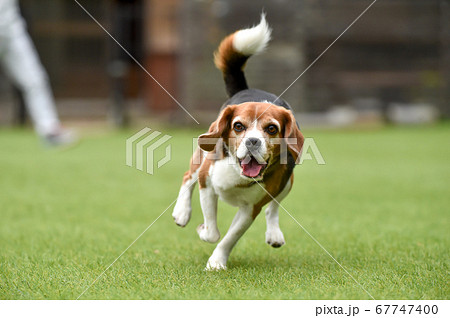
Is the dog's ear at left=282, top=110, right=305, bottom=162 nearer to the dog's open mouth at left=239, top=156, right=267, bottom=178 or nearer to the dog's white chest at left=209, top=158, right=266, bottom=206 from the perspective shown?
the dog's open mouth at left=239, top=156, right=267, bottom=178

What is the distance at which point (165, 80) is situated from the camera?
16.4 meters

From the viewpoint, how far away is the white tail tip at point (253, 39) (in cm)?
365

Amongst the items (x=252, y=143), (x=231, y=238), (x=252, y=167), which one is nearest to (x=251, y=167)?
(x=252, y=167)

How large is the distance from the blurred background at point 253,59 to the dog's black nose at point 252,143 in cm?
1099

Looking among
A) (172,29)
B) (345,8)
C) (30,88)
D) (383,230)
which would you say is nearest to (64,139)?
(30,88)

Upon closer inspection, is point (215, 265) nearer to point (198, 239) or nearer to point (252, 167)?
point (252, 167)

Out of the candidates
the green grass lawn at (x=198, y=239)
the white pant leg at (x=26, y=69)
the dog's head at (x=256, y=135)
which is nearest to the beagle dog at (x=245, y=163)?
the dog's head at (x=256, y=135)

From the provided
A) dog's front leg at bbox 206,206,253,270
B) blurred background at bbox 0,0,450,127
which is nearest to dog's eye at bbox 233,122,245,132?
dog's front leg at bbox 206,206,253,270

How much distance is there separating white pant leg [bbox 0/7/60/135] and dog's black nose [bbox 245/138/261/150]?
5450mm

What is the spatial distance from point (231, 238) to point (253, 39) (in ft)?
3.72

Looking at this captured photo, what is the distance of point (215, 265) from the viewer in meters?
3.26

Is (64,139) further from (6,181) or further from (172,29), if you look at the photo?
(172,29)

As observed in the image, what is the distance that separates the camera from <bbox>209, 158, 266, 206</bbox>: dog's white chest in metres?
3.15

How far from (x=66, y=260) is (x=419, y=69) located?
48.9ft
